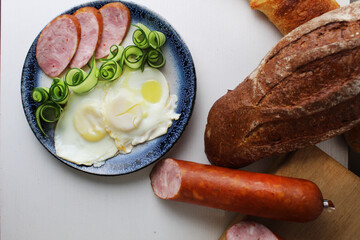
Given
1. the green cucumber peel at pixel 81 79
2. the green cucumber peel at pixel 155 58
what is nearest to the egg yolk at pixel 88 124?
the green cucumber peel at pixel 81 79

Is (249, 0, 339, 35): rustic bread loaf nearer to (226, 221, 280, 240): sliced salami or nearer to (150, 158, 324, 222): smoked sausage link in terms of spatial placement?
(150, 158, 324, 222): smoked sausage link

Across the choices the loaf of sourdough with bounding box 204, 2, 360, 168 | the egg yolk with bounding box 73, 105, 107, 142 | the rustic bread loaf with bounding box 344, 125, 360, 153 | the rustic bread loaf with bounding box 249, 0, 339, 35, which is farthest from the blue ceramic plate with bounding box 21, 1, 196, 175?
the rustic bread loaf with bounding box 344, 125, 360, 153

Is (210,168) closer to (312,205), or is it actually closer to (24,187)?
(312,205)

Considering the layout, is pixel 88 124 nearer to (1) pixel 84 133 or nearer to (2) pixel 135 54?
(1) pixel 84 133

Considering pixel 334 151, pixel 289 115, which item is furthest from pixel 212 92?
pixel 334 151

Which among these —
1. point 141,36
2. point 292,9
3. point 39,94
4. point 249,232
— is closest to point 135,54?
point 141,36

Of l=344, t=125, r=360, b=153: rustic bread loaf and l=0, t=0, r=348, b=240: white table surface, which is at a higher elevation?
l=0, t=0, r=348, b=240: white table surface

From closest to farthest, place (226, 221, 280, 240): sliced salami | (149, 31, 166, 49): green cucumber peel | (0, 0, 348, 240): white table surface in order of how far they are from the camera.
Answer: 1. (226, 221, 280, 240): sliced salami
2. (149, 31, 166, 49): green cucumber peel
3. (0, 0, 348, 240): white table surface
